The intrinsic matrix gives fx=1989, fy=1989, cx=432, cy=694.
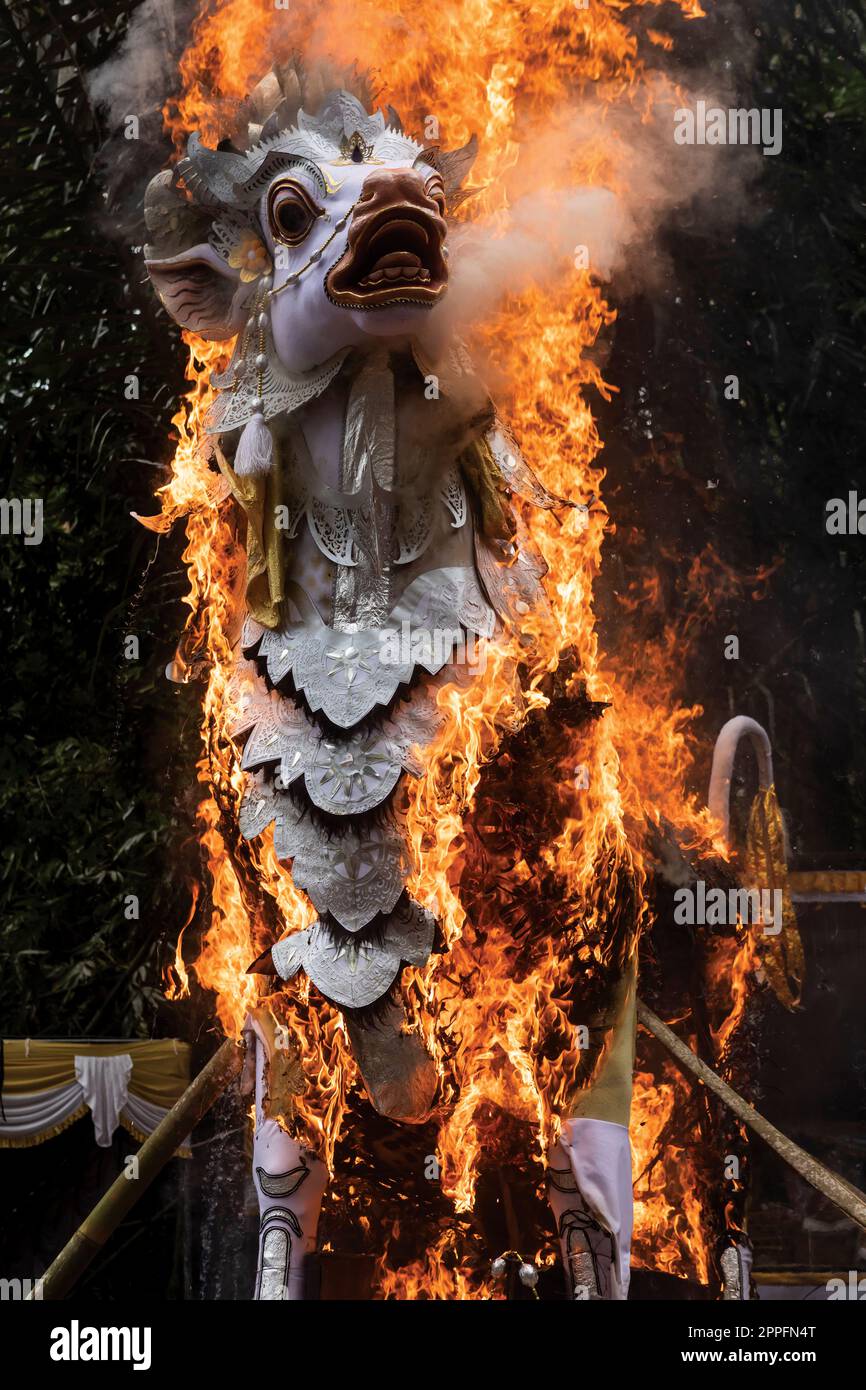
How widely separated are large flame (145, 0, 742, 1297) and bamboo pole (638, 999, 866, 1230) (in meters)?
0.23

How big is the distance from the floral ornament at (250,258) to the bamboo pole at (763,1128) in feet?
5.73

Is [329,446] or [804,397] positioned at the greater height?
[804,397]

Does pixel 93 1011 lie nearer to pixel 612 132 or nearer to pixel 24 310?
pixel 24 310

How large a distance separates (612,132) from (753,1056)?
2311 mm

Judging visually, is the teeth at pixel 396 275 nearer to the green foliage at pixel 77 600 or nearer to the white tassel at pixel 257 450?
the white tassel at pixel 257 450

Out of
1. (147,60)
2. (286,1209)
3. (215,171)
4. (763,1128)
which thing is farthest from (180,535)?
(763,1128)

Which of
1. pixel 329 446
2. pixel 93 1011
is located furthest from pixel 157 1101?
pixel 329 446

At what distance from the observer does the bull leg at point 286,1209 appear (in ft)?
12.5

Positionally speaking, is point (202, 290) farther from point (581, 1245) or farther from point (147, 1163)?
point (581, 1245)

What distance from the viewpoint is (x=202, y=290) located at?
12.9ft

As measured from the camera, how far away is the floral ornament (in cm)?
386

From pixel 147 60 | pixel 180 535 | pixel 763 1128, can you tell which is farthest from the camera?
pixel 180 535

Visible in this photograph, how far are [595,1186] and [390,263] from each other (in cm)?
177
